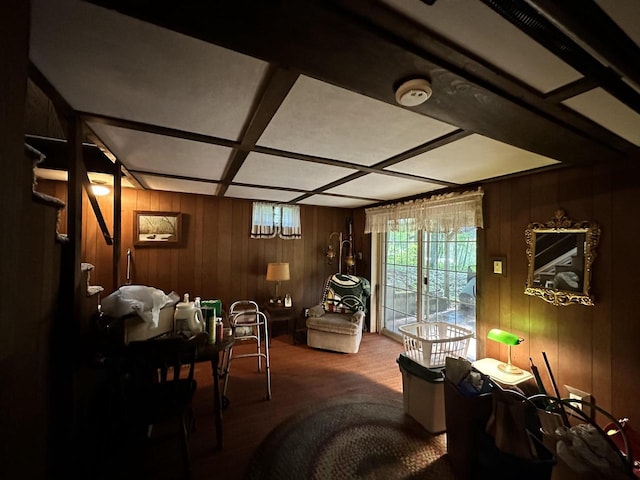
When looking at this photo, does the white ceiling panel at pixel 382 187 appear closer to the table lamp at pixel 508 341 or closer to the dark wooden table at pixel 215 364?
the table lamp at pixel 508 341

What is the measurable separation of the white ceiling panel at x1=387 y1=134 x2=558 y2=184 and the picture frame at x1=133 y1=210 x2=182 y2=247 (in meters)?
2.90

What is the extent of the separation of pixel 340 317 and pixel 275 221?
1804mm

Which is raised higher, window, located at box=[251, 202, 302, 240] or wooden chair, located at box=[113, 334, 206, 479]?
window, located at box=[251, 202, 302, 240]

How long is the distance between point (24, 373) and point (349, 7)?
178 cm

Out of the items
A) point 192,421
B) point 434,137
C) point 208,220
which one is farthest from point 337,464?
point 208,220

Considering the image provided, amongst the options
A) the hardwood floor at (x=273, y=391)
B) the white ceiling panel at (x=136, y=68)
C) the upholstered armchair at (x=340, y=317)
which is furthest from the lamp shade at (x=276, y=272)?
the white ceiling panel at (x=136, y=68)

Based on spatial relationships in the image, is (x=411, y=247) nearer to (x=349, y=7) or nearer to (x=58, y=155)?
(x=349, y=7)

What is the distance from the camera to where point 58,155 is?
1.81 m

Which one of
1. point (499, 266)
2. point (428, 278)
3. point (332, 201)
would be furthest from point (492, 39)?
point (332, 201)

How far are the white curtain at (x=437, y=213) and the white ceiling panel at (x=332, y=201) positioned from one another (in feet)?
1.17

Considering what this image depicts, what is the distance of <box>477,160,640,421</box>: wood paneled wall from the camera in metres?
1.68

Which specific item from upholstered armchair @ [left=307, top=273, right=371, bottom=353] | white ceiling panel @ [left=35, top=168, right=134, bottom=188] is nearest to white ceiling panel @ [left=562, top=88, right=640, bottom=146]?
upholstered armchair @ [left=307, top=273, right=371, bottom=353]

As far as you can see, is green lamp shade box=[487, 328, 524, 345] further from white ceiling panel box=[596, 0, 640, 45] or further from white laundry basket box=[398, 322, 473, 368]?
white ceiling panel box=[596, 0, 640, 45]

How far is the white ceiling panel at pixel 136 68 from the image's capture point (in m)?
0.77
